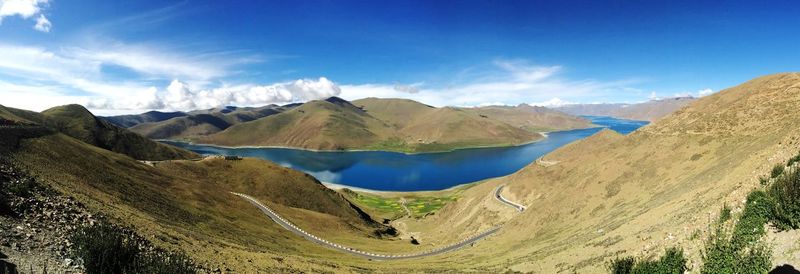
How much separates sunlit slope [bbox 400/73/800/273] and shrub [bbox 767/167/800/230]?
4574 mm

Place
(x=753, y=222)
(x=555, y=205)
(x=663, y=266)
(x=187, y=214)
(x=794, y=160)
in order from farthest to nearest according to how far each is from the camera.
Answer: (x=555, y=205) < (x=187, y=214) < (x=794, y=160) < (x=663, y=266) < (x=753, y=222)

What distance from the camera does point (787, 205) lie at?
2039 cm

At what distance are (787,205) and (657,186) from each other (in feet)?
162

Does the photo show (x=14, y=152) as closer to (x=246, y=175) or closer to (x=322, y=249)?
(x=322, y=249)

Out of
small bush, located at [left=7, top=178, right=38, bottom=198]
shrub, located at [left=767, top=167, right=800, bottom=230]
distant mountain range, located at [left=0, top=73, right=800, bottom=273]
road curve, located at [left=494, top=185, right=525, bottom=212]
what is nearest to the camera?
shrub, located at [left=767, top=167, right=800, bottom=230]

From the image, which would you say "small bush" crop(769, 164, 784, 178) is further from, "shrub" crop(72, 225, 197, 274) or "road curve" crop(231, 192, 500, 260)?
"road curve" crop(231, 192, 500, 260)

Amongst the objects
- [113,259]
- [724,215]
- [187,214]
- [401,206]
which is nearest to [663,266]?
[724,215]

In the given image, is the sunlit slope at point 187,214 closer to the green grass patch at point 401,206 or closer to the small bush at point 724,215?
the small bush at point 724,215

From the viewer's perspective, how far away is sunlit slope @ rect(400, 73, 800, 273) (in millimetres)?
→ 35688

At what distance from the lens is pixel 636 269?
24016 mm

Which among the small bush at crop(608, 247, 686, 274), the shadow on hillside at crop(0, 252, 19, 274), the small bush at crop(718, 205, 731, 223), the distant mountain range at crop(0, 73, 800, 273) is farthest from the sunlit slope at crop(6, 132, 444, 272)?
the small bush at crop(718, 205, 731, 223)

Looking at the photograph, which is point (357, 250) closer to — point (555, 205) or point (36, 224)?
point (555, 205)

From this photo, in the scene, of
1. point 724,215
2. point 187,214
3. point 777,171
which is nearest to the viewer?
point 724,215

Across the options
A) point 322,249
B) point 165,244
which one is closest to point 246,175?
point 322,249
